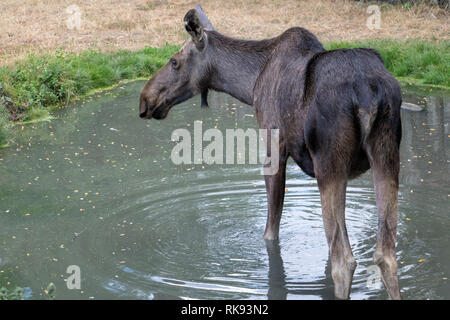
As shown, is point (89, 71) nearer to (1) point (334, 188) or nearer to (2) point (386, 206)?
(1) point (334, 188)

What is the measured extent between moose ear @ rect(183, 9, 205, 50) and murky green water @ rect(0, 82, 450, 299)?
2.01 m

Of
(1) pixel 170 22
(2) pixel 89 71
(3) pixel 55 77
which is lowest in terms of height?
(3) pixel 55 77

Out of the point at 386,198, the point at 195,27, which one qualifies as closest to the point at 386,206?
the point at 386,198

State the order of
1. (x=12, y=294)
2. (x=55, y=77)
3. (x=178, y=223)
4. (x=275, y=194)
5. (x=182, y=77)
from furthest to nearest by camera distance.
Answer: (x=55, y=77)
(x=178, y=223)
(x=182, y=77)
(x=275, y=194)
(x=12, y=294)

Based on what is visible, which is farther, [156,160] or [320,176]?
[156,160]

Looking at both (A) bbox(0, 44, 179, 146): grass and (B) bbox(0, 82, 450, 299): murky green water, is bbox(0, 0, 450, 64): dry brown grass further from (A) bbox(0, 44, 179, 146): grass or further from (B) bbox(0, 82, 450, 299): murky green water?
(B) bbox(0, 82, 450, 299): murky green water

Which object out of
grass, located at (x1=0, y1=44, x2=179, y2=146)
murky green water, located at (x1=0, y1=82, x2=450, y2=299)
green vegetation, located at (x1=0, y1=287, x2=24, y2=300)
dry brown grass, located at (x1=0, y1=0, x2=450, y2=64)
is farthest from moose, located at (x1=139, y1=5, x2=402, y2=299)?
dry brown grass, located at (x1=0, y1=0, x2=450, y2=64)

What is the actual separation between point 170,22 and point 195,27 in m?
14.3

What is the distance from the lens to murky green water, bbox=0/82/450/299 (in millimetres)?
6246

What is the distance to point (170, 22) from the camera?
67.9 feet

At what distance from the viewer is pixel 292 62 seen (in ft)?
19.8
